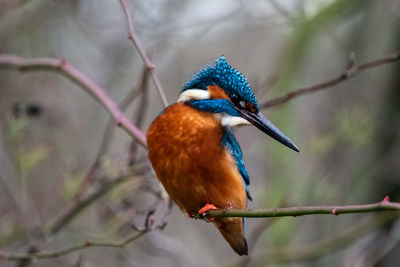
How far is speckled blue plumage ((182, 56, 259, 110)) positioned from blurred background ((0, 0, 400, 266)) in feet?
1.07

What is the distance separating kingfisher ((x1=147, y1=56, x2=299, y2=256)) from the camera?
7.09 feet

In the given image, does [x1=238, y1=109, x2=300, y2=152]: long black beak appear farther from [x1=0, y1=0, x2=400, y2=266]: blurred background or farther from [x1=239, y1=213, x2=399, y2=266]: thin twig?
[x1=239, y1=213, x2=399, y2=266]: thin twig

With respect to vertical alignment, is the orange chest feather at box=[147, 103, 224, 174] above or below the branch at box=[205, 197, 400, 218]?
above

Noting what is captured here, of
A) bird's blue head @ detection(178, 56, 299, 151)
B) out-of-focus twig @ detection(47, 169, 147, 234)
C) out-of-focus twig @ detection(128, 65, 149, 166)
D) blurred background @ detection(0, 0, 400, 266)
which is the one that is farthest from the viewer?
blurred background @ detection(0, 0, 400, 266)

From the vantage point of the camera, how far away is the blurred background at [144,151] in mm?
3035

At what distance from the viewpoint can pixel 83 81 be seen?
262 cm

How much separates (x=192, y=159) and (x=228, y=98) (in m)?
0.34

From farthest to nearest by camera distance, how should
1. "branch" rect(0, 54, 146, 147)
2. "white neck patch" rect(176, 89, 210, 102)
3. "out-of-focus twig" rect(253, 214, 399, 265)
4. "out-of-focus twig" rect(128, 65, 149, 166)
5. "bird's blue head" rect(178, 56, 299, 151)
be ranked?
"out-of-focus twig" rect(253, 214, 399, 265)
"out-of-focus twig" rect(128, 65, 149, 166)
"branch" rect(0, 54, 146, 147)
"white neck patch" rect(176, 89, 210, 102)
"bird's blue head" rect(178, 56, 299, 151)

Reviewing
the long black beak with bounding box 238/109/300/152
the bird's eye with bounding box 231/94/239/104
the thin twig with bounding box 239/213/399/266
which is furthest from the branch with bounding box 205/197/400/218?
the thin twig with bounding box 239/213/399/266

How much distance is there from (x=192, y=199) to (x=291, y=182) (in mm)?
1651

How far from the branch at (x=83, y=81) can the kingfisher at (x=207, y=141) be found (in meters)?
0.21

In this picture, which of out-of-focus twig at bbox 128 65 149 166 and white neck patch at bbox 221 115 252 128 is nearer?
white neck patch at bbox 221 115 252 128

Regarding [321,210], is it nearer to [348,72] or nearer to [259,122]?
[259,122]

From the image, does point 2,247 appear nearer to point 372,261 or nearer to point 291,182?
point 291,182
